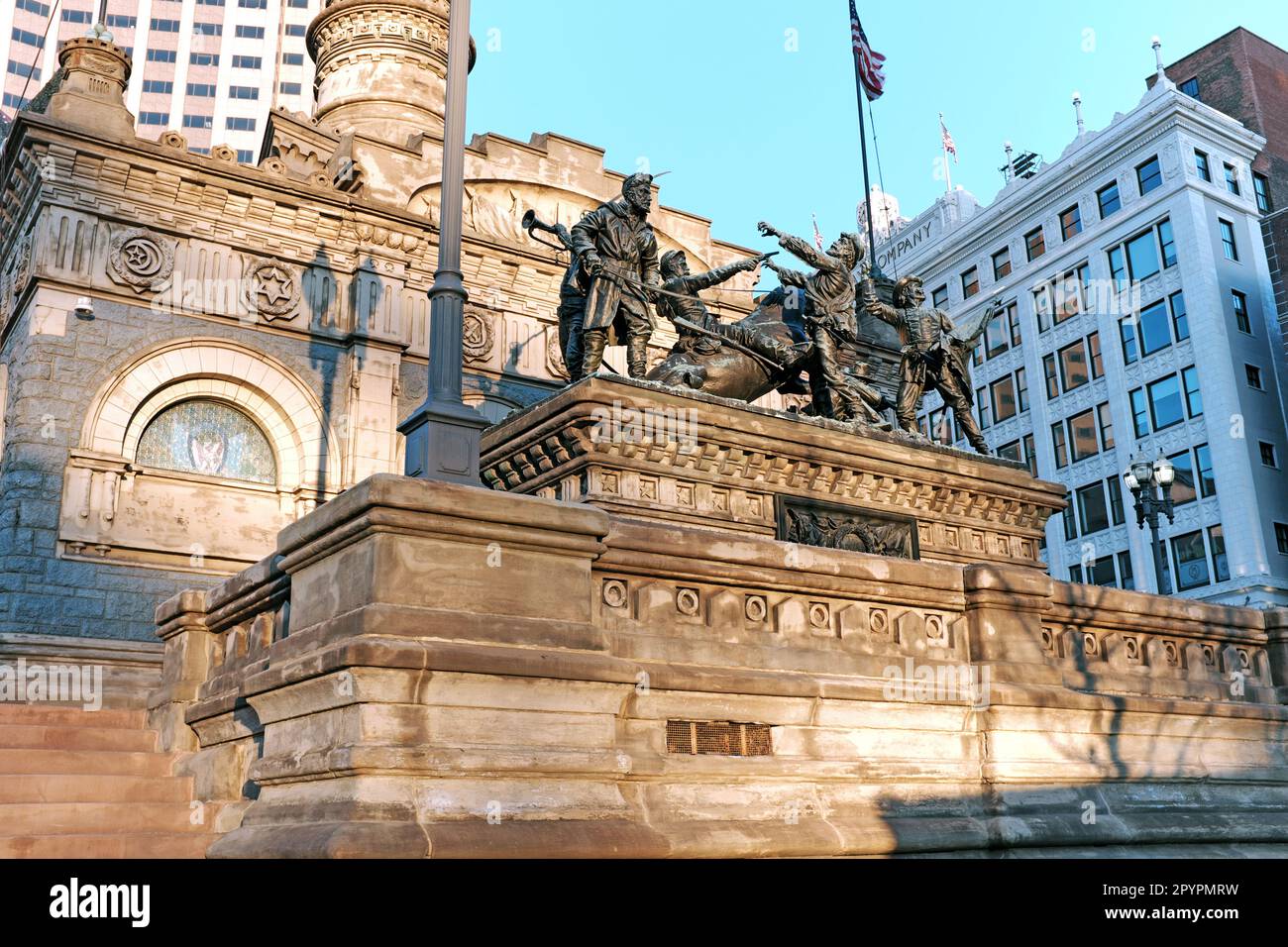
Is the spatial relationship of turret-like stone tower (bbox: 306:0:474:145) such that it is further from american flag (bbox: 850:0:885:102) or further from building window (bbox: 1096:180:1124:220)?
building window (bbox: 1096:180:1124:220)

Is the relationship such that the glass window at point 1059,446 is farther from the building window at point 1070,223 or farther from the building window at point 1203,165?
the building window at point 1203,165

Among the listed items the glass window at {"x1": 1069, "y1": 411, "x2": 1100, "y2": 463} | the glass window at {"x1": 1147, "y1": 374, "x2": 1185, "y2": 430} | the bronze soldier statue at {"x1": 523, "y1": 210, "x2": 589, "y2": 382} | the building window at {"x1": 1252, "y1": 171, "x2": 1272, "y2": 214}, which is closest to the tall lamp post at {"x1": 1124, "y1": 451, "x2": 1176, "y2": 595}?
the bronze soldier statue at {"x1": 523, "y1": 210, "x2": 589, "y2": 382}

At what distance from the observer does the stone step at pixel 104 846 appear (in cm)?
823

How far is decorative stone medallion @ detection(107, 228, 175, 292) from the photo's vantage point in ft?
63.9

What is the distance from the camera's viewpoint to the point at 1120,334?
167ft

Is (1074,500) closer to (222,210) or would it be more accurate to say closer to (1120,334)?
(1120,334)

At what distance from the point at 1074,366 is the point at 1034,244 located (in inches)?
277

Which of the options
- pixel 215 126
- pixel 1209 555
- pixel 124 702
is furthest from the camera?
pixel 215 126

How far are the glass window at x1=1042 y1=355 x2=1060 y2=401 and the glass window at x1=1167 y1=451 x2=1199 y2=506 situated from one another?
810cm

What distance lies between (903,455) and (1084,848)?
5.58m

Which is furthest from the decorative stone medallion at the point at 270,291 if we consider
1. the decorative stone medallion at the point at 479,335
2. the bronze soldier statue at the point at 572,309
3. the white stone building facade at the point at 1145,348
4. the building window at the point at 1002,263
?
the building window at the point at 1002,263

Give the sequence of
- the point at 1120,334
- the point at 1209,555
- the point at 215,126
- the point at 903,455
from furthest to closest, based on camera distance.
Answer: the point at 215,126 → the point at 1120,334 → the point at 1209,555 → the point at 903,455

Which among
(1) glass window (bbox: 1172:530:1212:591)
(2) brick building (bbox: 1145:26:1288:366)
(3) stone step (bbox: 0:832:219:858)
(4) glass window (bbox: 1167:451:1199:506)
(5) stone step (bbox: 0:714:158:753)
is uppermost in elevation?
(2) brick building (bbox: 1145:26:1288:366)
